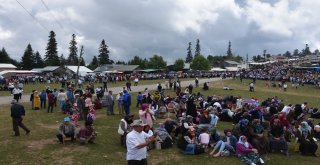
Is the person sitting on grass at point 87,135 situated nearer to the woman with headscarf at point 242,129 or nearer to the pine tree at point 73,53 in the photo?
the woman with headscarf at point 242,129

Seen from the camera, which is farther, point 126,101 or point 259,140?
point 126,101

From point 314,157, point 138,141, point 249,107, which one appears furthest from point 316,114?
point 138,141

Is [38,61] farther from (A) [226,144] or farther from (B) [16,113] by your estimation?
(A) [226,144]

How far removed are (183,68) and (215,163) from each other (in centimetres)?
11215

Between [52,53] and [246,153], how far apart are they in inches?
4069

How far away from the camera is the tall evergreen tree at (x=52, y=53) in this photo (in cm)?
10575

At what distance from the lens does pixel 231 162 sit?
11.8 m

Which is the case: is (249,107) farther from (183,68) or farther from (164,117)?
(183,68)

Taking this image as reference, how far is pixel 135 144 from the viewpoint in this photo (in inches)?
261

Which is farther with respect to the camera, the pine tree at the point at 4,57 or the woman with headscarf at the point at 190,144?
the pine tree at the point at 4,57

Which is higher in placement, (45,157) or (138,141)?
(138,141)

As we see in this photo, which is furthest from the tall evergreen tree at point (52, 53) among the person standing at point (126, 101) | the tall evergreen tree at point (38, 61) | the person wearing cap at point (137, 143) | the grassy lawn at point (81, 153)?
the person wearing cap at point (137, 143)

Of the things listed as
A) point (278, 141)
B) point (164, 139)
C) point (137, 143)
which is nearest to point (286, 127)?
point (278, 141)

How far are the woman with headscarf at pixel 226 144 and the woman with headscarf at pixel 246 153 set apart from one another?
0.35m
